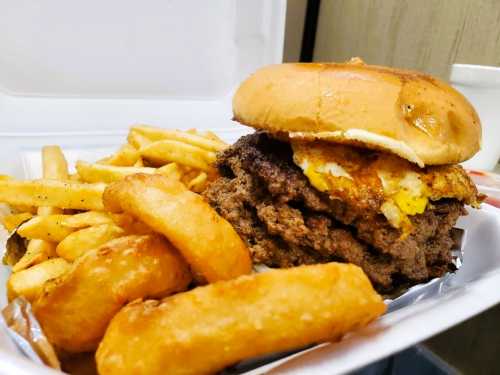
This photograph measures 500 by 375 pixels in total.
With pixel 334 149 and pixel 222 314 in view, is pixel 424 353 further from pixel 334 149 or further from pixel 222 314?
pixel 222 314

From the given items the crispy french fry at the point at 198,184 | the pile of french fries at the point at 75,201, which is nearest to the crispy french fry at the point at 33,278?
the pile of french fries at the point at 75,201

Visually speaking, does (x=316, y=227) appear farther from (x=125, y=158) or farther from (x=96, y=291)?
(x=125, y=158)

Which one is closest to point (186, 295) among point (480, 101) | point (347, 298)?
point (347, 298)

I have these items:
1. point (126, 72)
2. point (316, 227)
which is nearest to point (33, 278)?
point (316, 227)

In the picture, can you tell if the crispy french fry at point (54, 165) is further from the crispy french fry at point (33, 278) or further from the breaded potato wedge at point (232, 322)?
the breaded potato wedge at point (232, 322)

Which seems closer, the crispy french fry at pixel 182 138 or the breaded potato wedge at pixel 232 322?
the breaded potato wedge at pixel 232 322
